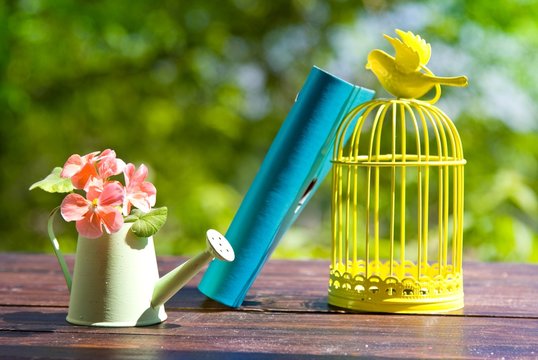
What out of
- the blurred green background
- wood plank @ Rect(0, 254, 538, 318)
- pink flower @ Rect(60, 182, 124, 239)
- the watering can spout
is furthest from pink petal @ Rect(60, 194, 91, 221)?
the blurred green background

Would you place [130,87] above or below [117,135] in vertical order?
above

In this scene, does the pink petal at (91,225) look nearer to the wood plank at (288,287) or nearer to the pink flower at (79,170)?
the pink flower at (79,170)

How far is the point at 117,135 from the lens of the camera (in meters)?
3.89

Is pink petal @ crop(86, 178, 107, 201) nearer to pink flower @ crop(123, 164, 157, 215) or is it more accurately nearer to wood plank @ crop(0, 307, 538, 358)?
pink flower @ crop(123, 164, 157, 215)

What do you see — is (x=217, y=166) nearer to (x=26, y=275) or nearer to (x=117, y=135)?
(x=117, y=135)

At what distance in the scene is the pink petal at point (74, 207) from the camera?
112 cm

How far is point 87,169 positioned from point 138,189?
81mm

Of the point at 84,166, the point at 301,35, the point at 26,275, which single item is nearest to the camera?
the point at 84,166

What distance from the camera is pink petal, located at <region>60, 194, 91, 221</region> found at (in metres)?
1.12

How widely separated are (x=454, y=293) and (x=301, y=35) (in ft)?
8.87

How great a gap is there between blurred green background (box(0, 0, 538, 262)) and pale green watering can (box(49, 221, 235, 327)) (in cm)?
222

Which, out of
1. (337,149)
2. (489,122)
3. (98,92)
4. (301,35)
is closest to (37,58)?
(98,92)

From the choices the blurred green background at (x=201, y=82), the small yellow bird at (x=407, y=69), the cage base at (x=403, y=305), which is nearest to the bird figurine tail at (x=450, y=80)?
the small yellow bird at (x=407, y=69)

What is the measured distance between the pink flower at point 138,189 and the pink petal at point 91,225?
0.15 ft
